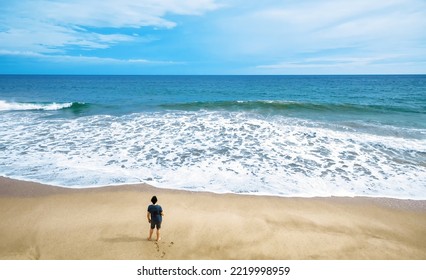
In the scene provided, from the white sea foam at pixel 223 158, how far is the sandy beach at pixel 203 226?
0.69 metres

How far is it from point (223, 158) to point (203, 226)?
4618 mm

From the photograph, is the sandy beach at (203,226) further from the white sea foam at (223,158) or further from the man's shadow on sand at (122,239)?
the white sea foam at (223,158)

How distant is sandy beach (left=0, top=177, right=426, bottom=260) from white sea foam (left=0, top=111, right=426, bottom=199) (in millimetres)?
694

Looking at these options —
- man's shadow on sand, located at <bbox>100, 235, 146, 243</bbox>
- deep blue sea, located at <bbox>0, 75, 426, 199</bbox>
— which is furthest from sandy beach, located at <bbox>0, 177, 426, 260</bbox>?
deep blue sea, located at <bbox>0, 75, 426, 199</bbox>

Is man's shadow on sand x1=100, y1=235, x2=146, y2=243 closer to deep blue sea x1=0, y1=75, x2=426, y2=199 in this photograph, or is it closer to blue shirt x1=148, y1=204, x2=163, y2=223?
blue shirt x1=148, y1=204, x2=163, y2=223

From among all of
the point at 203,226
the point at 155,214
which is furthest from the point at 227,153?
the point at 155,214

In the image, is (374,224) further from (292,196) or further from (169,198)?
(169,198)

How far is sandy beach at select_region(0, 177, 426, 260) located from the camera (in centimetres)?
544

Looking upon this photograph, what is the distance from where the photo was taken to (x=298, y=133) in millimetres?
14359

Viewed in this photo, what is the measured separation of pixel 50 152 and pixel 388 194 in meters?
12.4

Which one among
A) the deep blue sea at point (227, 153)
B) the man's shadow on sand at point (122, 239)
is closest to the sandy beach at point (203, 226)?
the man's shadow on sand at point (122, 239)

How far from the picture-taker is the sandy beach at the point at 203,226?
5.44 m

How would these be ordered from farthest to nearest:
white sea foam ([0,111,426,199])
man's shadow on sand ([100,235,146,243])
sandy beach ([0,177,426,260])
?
white sea foam ([0,111,426,199]) < man's shadow on sand ([100,235,146,243]) < sandy beach ([0,177,426,260])
